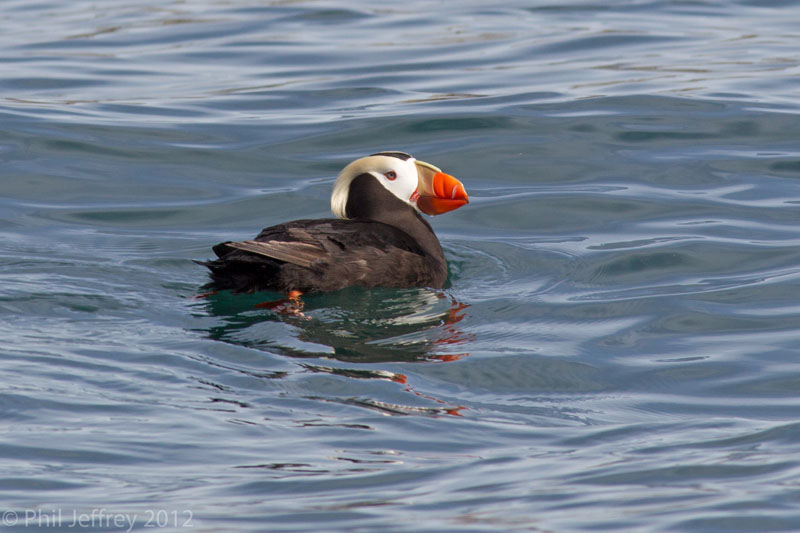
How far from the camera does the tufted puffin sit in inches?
247

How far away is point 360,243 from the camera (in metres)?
6.44

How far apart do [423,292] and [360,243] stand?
49 cm

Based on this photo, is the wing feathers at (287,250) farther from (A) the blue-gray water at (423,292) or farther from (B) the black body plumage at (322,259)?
(A) the blue-gray water at (423,292)

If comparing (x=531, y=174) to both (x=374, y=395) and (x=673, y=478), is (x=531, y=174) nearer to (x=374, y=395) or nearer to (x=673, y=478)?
(x=374, y=395)

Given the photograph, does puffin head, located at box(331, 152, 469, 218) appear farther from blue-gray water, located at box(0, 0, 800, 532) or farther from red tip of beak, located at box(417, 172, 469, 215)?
blue-gray water, located at box(0, 0, 800, 532)

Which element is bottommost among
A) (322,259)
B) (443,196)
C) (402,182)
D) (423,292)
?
(423,292)

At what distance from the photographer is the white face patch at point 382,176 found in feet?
23.1

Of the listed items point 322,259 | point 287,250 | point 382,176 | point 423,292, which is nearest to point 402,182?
point 382,176

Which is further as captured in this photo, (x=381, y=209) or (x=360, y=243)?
(x=381, y=209)

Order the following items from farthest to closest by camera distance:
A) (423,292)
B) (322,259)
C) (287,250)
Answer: (423,292) < (322,259) < (287,250)

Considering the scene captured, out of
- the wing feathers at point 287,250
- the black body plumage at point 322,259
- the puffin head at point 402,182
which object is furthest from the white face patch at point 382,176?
the wing feathers at point 287,250

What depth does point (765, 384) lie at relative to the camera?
5484 millimetres

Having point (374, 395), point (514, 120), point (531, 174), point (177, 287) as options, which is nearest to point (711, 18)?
point (514, 120)

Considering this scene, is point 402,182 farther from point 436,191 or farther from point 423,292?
point 423,292
